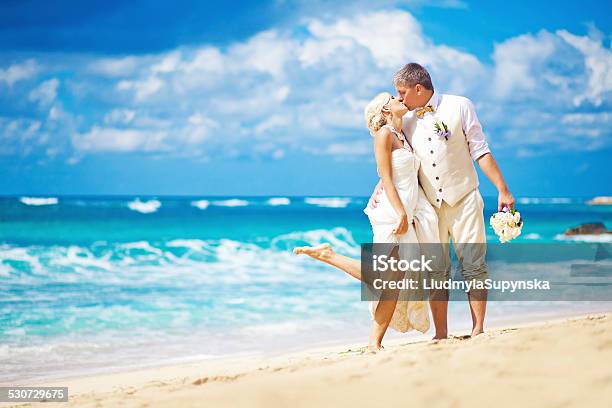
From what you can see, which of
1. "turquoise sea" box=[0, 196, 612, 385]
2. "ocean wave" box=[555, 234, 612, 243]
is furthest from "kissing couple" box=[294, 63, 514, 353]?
"ocean wave" box=[555, 234, 612, 243]

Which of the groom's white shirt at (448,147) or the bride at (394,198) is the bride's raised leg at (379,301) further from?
the groom's white shirt at (448,147)

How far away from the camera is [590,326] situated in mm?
4055

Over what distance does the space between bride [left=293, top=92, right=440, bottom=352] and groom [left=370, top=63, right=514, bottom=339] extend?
86 mm

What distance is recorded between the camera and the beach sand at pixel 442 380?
10.4 feet

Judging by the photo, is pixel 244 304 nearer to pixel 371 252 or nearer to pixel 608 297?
pixel 608 297

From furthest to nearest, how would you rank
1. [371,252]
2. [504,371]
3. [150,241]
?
[150,241] → [371,252] → [504,371]

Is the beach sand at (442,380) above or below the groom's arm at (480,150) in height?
below

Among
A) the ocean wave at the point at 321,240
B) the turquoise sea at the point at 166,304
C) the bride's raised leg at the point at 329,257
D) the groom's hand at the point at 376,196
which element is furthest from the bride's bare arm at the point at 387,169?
the ocean wave at the point at 321,240

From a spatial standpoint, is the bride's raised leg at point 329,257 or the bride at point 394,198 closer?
the bride at point 394,198

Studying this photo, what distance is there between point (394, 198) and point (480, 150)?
2.15ft

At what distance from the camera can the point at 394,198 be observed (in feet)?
15.3

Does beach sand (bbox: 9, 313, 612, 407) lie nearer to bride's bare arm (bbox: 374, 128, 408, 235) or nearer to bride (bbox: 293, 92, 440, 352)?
bride (bbox: 293, 92, 440, 352)

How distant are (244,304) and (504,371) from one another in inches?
267

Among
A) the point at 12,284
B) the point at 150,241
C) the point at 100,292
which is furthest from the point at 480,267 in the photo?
the point at 150,241
